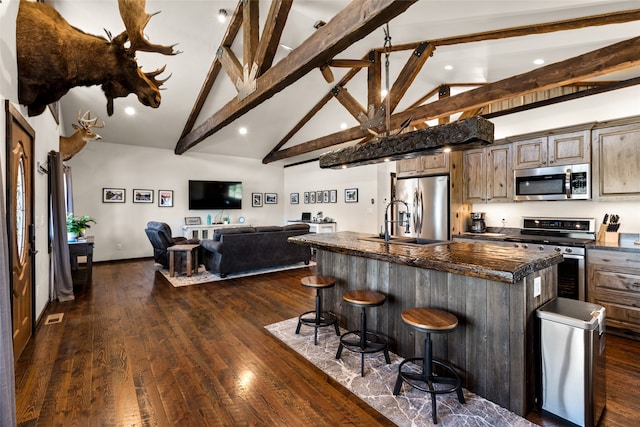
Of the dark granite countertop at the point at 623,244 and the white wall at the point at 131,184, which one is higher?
the white wall at the point at 131,184

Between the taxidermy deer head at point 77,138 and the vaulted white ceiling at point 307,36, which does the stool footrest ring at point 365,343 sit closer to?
the vaulted white ceiling at point 307,36

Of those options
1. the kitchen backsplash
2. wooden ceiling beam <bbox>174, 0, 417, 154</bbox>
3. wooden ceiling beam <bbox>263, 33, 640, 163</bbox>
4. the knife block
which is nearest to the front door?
wooden ceiling beam <bbox>174, 0, 417, 154</bbox>

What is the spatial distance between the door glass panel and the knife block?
6.20 metres

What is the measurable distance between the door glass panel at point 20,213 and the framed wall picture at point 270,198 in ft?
23.7

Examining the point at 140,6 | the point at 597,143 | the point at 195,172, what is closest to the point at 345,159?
the point at 140,6

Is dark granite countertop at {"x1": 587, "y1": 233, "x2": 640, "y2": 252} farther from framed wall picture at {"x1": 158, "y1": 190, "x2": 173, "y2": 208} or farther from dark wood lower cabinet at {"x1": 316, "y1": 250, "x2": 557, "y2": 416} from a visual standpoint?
framed wall picture at {"x1": 158, "y1": 190, "x2": 173, "y2": 208}

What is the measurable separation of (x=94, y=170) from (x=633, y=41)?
9344 millimetres

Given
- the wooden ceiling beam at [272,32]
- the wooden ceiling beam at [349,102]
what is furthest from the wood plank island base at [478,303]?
the wooden ceiling beam at [349,102]

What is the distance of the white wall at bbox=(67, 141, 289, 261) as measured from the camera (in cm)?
707

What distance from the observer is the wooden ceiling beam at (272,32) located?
331cm

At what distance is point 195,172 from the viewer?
8664 millimetres

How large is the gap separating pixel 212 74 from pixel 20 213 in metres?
3.64

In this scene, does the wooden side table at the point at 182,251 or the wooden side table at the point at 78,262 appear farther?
the wooden side table at the point at 182,251

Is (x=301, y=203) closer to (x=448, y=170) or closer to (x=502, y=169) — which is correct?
(x=448, y=170)
